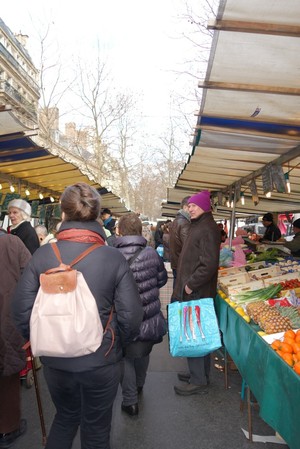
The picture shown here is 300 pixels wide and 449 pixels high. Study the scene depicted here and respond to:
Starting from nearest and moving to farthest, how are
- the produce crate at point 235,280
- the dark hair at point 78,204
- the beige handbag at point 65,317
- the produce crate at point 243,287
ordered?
the beige handbag at point 65,317, the dark hair at point 78,204, the produce crate at point 243,287, the produce crate at point 235,280

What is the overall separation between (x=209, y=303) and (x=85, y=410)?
→ 1.86 m

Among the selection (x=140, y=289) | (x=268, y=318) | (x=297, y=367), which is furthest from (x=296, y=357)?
(x=140, y=289)

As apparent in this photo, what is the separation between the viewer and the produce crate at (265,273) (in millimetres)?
5020

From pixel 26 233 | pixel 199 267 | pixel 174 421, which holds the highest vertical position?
pixel 26 233

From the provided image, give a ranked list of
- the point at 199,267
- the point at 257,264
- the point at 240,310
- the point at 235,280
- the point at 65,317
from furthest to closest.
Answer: the point at 257,264 < the point at 235,280 < the point at 199,267 < the point at 240,310 < the point at 65,317

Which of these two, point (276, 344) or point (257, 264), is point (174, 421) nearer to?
Result: point (276, 344)

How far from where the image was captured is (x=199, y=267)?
3.80 m

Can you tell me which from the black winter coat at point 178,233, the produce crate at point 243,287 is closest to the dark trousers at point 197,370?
the produce crate at point 243,287

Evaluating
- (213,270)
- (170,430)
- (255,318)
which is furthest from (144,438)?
(213,270)

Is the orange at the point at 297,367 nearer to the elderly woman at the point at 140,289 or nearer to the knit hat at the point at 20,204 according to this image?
the elderly woman at the point at 140,289

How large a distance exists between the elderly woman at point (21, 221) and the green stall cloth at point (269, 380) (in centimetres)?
238

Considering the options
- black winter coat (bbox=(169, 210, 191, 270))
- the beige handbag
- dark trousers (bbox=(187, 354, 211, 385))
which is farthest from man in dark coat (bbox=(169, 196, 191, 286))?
the beige handbag

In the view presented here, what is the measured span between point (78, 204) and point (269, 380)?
1733 mm

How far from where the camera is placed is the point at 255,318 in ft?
10.9
